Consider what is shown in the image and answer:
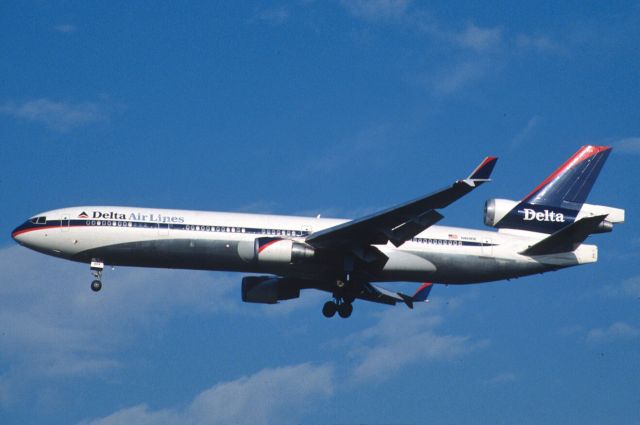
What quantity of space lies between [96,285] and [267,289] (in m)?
8.56

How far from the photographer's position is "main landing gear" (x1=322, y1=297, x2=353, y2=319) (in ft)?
174

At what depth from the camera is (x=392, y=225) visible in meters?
48.9

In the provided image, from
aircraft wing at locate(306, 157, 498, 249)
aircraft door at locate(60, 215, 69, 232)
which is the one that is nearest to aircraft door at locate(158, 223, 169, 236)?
aircraft door at locate(60, 215, 69, 232)

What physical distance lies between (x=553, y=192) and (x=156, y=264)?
19.0m

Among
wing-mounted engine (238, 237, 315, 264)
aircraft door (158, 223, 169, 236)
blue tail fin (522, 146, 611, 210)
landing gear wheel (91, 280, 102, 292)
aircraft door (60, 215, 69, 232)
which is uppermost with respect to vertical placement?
blue tail fin (522, 146, 611, 210)

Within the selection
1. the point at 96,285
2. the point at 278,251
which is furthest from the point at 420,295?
the point at 96,285

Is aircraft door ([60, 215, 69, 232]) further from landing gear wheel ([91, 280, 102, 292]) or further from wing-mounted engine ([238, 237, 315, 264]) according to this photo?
wing-mounted engine ([238, 237, 315, 264])

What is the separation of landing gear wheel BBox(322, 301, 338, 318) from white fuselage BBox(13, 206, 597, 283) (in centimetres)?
179

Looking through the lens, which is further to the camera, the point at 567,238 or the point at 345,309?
the point at 345,309

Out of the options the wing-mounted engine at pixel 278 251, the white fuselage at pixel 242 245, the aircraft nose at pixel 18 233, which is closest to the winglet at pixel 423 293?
the white fuselage at pixel 242 245

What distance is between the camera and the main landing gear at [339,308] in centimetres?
5312

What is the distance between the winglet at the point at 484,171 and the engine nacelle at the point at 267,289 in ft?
48.9

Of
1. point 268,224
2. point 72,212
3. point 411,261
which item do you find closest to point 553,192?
point 411,261

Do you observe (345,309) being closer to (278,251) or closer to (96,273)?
(278,251)
